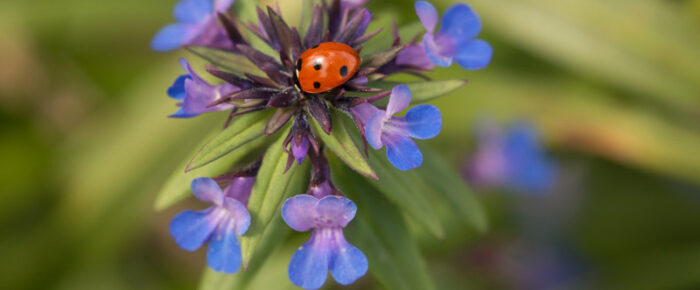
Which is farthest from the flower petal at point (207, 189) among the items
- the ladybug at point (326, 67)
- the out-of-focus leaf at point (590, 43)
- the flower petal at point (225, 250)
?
the out-of-focus leaf at point (590, 43)

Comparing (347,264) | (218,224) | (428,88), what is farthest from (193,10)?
(347,264)

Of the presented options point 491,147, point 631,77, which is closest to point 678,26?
point 631,77

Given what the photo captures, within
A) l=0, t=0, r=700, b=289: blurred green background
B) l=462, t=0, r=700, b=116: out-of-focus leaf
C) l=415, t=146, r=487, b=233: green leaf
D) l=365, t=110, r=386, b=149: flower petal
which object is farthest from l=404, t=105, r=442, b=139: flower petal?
l=462, t=0, r=700, b=116: out-of-focus leaf

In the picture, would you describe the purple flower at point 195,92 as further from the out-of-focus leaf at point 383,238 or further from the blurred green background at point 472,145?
the blurred green background at point 472,145

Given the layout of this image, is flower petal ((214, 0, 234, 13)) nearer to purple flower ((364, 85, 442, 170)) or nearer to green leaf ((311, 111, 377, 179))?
green leaf ((311, 111, 377, 179))

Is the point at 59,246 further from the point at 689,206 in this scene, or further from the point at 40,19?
the point at 689,206

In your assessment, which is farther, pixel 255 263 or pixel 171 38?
pixel 171 38

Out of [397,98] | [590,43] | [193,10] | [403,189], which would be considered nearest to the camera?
[397,98]

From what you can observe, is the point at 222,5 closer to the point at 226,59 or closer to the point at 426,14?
the point at 226,59
